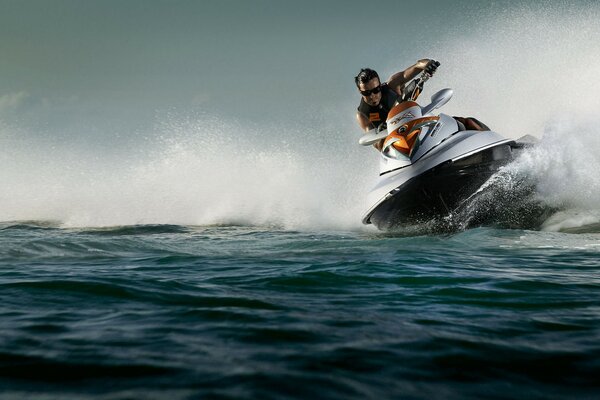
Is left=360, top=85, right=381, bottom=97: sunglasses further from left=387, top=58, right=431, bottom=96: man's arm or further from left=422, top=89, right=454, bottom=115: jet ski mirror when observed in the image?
left=422, top=89, right=454, bottom=115: jet ski mirror

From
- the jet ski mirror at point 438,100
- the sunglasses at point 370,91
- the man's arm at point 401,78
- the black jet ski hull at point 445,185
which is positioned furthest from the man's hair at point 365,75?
the black jet ski hull at point 445,185

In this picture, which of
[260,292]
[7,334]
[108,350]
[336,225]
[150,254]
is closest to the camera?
[108,350]

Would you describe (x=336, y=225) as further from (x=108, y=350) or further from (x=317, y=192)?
(x=108, y=350)

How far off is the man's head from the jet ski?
411 millimetres

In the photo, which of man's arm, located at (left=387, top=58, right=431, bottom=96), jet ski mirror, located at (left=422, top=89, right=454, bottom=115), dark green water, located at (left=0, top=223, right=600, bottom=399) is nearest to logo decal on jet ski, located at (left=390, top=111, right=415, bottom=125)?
jet ski mirror, located at (left=422, top=89, right=454, bottom=115)

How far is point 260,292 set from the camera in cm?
365

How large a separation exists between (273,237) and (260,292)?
4.62 meters

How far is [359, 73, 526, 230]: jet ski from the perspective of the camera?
7.16 m

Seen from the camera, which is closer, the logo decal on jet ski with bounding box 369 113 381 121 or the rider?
the rider

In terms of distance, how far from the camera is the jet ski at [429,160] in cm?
716

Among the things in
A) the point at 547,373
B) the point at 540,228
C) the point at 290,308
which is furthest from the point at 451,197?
the point at 547,373

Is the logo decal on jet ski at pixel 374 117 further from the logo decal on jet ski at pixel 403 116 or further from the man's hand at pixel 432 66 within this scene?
the man's hand at pixel 432 66

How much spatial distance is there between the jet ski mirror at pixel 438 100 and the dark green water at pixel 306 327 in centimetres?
281

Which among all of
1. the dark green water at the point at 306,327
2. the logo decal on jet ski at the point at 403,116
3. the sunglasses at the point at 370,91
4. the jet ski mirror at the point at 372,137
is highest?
the sunglasses at the point at 370,91
